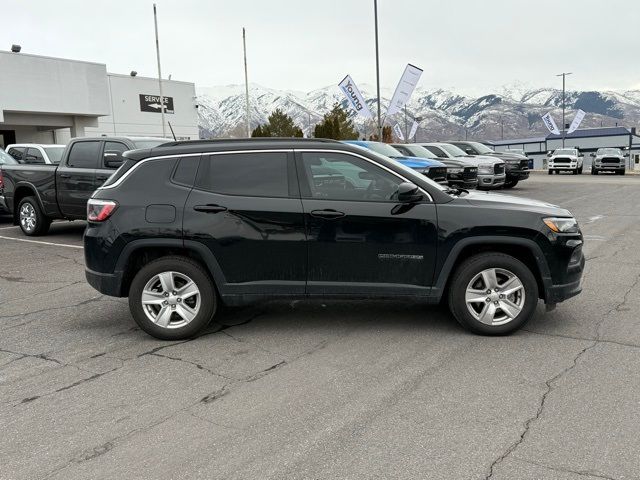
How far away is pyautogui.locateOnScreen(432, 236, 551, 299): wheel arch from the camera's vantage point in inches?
204

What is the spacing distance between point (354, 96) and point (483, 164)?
1036 centimetres

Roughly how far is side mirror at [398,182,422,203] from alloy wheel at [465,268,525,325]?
2.86 ft

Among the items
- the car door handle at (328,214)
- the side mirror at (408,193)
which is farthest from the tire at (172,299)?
the side mirror at (408,193)

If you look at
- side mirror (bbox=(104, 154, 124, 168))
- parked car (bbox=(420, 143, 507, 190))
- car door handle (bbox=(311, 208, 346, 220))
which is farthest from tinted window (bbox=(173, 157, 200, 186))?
parked car (bbox=(420, 143, 507, 190))

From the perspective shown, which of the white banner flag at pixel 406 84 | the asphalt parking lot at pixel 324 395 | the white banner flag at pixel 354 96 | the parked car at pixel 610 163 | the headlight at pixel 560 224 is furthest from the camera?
the parked car at pixel 610 163

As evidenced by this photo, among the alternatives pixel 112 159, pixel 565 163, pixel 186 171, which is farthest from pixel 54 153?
pixel 565 163

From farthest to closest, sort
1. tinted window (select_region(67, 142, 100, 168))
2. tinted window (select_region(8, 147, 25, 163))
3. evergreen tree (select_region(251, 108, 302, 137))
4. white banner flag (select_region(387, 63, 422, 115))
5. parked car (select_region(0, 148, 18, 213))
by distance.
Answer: evergreen tree (select_region(251, 108, 302, 137)) < white banner flag (select_region(387, 63, 422, 115)) < tinted window (select_region(8, 147, 25, 163)) < parked car (select_region(0, 148, 18, 213)) < tinted window (select_region(67, 142, 100, 168))

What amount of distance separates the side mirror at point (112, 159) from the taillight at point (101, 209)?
5.43 meters

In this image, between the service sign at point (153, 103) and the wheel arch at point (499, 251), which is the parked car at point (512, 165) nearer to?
the wheel arch at point (499, 251)

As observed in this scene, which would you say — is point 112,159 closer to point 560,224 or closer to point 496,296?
point 496,296

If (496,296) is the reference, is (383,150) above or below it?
above

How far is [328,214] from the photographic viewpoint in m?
5.21

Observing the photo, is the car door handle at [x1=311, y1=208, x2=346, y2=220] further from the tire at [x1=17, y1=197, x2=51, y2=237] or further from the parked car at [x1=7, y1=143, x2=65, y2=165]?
the parked car at [x1=7, y1=143, x2=65, y2=165]

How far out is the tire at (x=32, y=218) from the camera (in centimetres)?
1191
